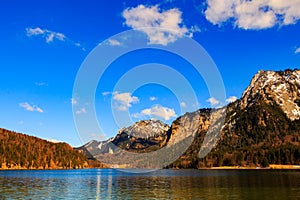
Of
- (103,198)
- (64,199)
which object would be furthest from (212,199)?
(64,199)

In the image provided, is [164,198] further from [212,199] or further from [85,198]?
[85,198]

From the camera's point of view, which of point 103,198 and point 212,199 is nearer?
point 212,199

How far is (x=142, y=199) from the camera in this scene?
71.6m

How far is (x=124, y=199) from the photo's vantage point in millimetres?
72438

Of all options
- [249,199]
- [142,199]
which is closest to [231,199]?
[249,199]

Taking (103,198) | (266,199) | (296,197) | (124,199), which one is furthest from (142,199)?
(296,197)

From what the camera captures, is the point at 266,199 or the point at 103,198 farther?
the point at 103,198

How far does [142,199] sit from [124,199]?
13.3ft

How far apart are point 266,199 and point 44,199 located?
47.1m

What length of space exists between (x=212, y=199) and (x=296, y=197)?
18.0m

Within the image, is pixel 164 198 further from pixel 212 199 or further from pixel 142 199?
pixel 212 199

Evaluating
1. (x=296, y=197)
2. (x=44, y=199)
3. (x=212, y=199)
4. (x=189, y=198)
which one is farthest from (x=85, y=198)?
(x=296, y=197)

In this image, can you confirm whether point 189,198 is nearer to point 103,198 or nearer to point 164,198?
point 164,198

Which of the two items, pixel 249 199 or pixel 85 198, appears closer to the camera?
pixel 249 199
